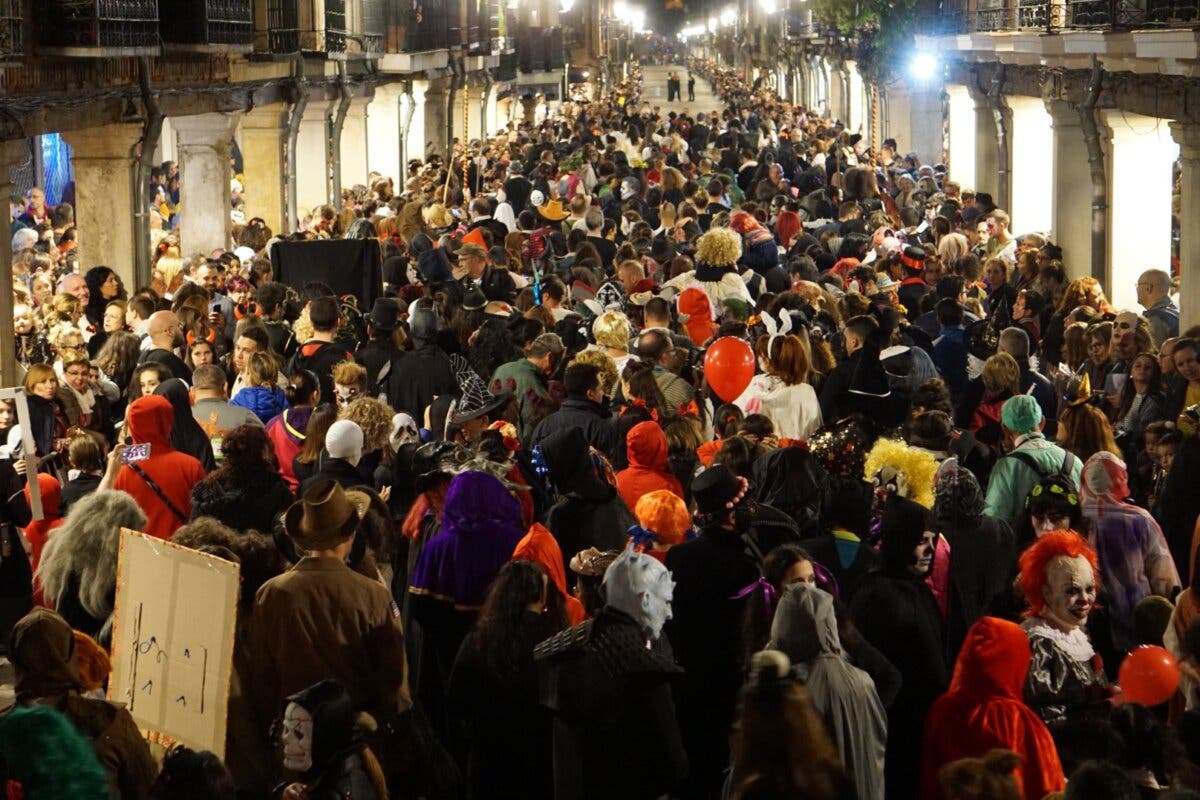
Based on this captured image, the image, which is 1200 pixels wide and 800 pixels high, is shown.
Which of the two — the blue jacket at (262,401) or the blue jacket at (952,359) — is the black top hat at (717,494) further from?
the blue jacket at (952,359)

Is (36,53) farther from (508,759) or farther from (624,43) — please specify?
(624,43)

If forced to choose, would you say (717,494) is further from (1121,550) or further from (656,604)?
(1121,550)

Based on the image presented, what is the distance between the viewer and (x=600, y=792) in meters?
5.83

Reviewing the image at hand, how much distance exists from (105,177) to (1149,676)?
14.9 m

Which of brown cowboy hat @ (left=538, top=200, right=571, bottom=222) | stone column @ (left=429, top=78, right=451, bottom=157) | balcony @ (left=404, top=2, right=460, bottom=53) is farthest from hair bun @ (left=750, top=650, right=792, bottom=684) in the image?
stone column @ (left=429, top=78, right=451, bottom=157)

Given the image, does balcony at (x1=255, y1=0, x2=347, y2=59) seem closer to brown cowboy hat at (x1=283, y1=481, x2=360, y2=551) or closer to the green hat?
the green hat

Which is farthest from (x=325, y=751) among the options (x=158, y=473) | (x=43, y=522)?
(x=43, y=522)

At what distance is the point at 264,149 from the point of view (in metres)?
25.7

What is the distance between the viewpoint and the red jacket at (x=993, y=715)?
18.2 ft

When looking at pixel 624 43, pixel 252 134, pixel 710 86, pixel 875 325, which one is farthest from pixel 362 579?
pixel 624 43

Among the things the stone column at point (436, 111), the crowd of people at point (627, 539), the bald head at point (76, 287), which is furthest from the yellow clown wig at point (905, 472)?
the stone column at point (436, 111)

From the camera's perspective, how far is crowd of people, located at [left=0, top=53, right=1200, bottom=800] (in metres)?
5.47

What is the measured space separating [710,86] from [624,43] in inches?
843

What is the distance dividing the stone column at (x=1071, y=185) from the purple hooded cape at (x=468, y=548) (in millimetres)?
17447
